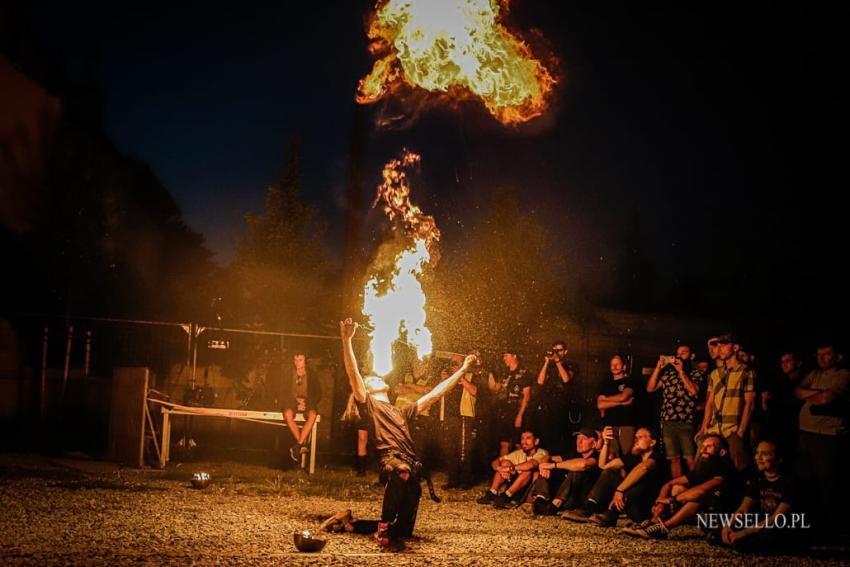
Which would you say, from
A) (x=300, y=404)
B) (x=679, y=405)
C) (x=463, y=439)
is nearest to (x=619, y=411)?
(x=679, y=405)

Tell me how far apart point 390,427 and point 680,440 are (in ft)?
15.1

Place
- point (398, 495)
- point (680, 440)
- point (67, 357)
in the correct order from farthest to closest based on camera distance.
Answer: point (67, 357) < point (680, 440) < point (398, 495)

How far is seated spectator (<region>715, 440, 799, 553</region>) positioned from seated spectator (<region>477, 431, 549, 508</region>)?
296 cm

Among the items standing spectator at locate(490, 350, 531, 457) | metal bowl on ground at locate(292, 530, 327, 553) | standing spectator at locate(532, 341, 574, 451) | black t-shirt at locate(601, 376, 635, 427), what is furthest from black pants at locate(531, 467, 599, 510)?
metal bowl on ground at locate(292, 530, 327, 553)

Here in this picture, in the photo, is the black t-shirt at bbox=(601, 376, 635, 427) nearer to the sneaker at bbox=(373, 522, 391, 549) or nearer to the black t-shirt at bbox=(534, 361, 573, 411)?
the black t-shirt at bbox=(534, 361, 573, 411)

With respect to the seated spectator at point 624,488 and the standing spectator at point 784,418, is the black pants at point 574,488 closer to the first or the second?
the seated spectator at point 624,488

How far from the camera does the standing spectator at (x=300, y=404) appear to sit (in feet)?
41.4

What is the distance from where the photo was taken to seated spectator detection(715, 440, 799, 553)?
7359mm

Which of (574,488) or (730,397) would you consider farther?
(574,488)

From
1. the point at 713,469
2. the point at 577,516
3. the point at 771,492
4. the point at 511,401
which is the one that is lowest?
the point at 577,516

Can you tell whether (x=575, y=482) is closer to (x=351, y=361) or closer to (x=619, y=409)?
(x=619, y=409)

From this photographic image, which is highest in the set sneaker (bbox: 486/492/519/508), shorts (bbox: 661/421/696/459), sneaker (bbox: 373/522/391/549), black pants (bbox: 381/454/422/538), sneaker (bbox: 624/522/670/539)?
shorts (bbox: 661/421/696/459)

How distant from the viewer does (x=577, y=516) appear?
9250 mm

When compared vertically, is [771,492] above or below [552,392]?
below
